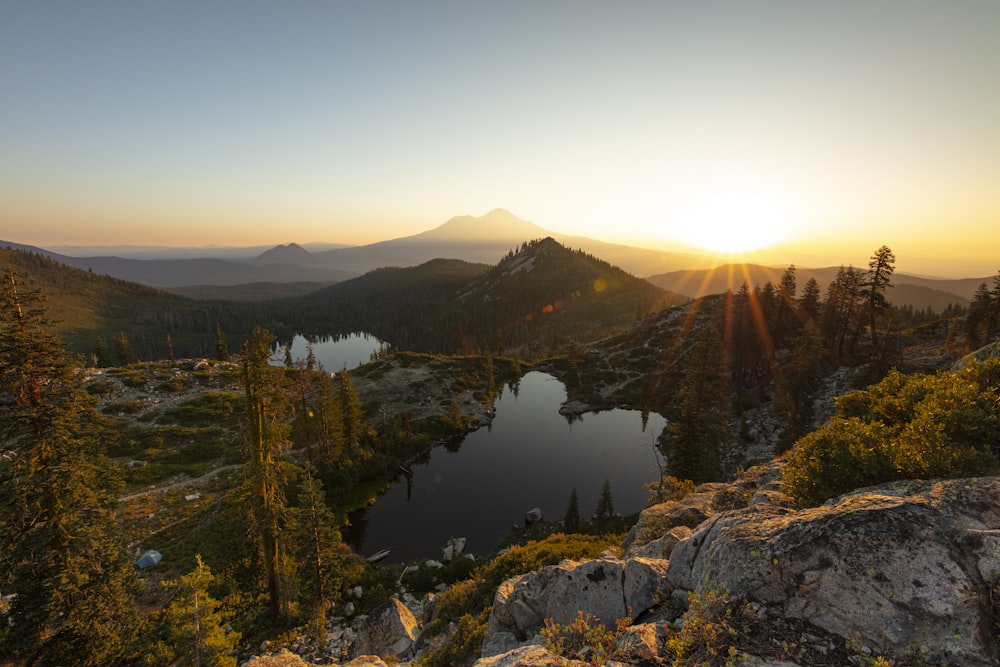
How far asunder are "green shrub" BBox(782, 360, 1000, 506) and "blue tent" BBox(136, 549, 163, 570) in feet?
157

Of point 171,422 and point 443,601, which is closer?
point 443,601

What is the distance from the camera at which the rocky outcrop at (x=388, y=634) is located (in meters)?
22.0

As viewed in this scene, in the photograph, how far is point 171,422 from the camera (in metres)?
65.2

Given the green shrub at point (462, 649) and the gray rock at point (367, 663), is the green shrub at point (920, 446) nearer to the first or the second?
the green shrub at point (462, 649)

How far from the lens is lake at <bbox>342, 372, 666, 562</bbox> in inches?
1836

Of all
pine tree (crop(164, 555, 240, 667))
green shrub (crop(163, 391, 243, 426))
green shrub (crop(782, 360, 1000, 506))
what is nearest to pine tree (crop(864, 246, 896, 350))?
green shrub (crop(782, 360, 1000, 506))

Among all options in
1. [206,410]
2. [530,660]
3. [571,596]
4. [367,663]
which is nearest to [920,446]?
[571,596]

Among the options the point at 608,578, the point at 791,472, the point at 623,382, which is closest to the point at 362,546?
the point at 608,578

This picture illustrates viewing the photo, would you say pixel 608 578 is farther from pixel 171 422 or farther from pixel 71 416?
pixel 171 422

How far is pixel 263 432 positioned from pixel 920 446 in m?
28.3

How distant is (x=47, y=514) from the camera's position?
1470 centimetres

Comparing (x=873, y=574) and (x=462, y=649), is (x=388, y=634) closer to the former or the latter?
(x=462, y=649)

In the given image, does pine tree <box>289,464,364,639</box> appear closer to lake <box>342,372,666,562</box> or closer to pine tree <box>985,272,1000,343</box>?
lake <box>342,372,666,562</box>

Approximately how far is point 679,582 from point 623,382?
301 ft
